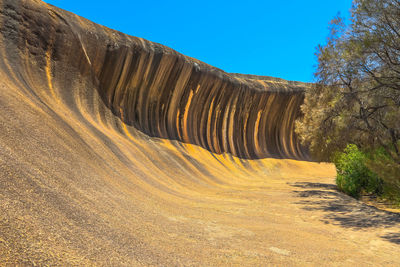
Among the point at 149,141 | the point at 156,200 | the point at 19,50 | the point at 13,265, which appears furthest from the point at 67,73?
the point at 13,265

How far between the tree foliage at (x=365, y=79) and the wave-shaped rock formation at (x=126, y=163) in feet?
10.8

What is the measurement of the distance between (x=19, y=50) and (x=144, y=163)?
704 centimetres

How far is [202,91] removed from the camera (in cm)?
2150

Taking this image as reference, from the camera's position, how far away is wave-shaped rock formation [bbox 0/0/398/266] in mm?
4188

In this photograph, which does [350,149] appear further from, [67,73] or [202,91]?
[67,73]

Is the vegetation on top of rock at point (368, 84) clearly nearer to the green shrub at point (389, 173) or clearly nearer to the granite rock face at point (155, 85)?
the green shrub at point (389, 173)

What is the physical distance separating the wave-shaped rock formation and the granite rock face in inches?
3.1

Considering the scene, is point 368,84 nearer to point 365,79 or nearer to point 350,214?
point 365,79

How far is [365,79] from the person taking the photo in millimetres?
10531

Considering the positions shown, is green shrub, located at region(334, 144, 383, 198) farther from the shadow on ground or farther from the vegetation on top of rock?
the shadow on ground

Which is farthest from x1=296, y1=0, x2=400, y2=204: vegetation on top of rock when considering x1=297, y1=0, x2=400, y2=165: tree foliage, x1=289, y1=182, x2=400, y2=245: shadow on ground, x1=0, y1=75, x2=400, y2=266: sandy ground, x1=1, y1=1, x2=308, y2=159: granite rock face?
x1=1, y1=1, x2=308, y2=159: granite rock face

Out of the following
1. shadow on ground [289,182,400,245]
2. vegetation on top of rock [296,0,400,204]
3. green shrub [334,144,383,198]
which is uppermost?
vegetation on top of rock [296,0,400,204]

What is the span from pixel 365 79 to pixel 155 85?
12.0m

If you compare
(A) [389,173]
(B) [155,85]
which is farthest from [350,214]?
(B) [155,85]
